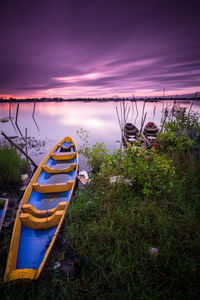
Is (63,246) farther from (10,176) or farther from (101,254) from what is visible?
(10,176)

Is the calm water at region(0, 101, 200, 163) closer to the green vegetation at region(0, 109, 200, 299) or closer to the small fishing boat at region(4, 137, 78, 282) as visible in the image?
the small fishing boat at region(4, 137, 78, 282)

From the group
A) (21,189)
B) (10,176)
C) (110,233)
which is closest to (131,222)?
(110,233)

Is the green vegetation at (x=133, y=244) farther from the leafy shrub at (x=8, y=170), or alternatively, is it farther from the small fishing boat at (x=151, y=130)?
the small fishing boat at (x=151, y=130)

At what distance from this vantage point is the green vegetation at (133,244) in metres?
2.43

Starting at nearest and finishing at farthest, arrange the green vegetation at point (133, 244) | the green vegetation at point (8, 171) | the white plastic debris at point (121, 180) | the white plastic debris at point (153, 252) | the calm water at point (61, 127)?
the green vegetation at point (133, 244)
the white plastic debris at point (153, 252)
the white plastic debris at point (121, 180)
the green vegetation at point (8, 171)
the calm water at point (61, 127)

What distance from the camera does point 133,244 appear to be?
3.09m

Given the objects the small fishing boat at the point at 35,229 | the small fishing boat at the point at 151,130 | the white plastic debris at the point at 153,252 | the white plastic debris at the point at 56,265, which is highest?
the small fishing boat at the point at 151,130

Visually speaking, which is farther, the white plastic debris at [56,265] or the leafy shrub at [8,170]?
the leafy shrub at [8,170]

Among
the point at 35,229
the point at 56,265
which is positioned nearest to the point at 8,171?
the point at 35,229

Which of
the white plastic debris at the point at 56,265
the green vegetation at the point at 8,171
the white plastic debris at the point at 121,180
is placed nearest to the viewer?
the white plastic debris at the point at 56,265

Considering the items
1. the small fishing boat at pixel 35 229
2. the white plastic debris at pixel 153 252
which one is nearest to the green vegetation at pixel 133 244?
the white plastic debris at pixel 153 252

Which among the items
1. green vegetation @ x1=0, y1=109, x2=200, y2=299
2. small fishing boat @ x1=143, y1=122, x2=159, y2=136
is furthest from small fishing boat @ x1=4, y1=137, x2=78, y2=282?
small fishing boat @ x1=143, y1=122, x2=159, y2=136

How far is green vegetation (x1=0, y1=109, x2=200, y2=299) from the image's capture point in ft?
7.97

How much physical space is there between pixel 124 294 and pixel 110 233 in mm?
1097
